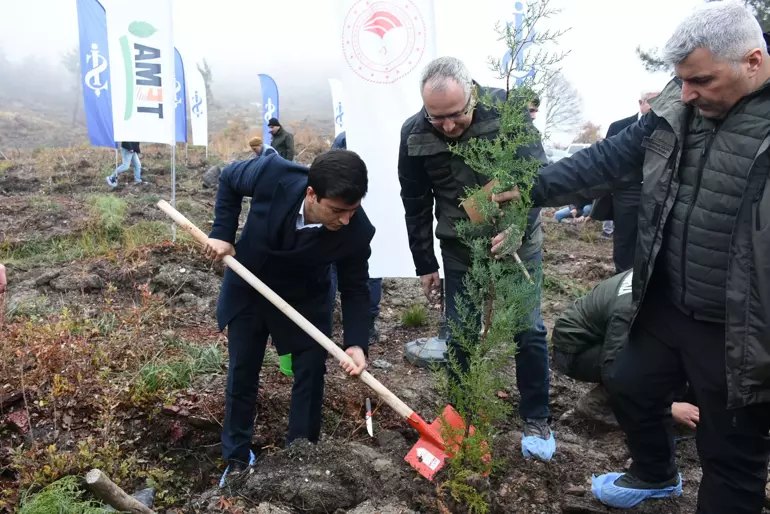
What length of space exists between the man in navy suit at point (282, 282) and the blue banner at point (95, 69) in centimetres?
970

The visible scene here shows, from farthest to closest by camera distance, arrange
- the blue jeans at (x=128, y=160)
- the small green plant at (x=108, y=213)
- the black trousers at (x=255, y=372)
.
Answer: the blue jeans at (x=128, y=160), the small green plant at (x=108, y=213), the black trousers at (x=255, y=372)

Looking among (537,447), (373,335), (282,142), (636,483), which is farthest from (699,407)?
(282,142)

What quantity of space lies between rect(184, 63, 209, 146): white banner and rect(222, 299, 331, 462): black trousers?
14.8m

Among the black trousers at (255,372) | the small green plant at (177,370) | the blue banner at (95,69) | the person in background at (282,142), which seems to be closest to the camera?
the black trousers at (255,372)

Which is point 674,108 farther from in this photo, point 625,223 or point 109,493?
point 625,223

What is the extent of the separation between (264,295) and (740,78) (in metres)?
1.98

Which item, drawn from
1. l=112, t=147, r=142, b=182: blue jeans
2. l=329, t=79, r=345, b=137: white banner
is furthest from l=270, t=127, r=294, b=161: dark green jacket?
l=112, t=147, r=142, b=182: blue jeans

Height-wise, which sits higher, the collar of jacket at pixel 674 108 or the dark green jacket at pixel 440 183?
the collar of jacket at pixel 674 108

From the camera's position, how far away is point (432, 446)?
8.40ft

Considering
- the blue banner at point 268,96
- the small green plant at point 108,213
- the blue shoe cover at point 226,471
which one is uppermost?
the blue banner at point 268,96

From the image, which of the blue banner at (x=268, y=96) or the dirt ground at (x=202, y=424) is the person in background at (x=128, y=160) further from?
the dirt ground at (x=202, y=424)

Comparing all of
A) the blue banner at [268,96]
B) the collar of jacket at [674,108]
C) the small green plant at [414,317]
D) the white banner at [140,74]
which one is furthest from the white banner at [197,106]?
the collar of jacket at [674,108]

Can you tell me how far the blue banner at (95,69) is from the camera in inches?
416

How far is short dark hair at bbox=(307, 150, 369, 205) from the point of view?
216 centimetres
